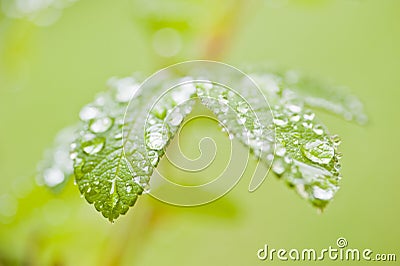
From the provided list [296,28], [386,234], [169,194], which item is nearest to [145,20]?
[169,194]

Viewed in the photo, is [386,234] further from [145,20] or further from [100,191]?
[100,191]

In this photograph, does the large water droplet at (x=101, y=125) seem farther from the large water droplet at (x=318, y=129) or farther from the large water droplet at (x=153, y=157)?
the large water droplet at (x=318, y=129)

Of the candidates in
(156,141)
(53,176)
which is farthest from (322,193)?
(53,176)

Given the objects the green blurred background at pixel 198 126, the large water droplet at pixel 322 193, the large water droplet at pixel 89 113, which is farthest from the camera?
the green blurred background at pixel 198 126

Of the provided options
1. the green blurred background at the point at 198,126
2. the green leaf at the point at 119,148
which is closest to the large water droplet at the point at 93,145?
the green leaf at the point at 119,148

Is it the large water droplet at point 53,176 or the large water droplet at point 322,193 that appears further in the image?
the large water droplet at point 53,176

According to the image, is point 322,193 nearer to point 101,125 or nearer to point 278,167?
point 278,167
